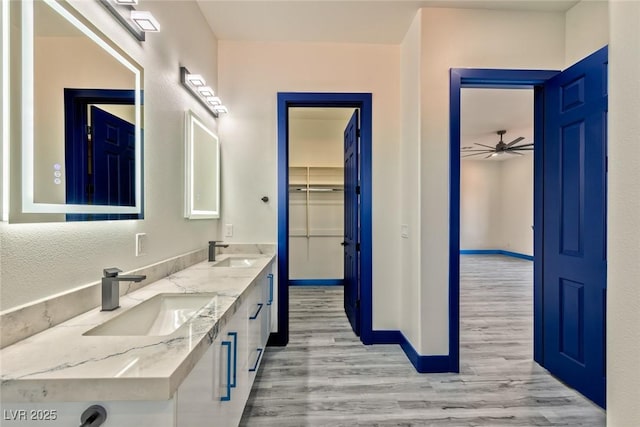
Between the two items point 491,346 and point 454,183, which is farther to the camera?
point 491,346

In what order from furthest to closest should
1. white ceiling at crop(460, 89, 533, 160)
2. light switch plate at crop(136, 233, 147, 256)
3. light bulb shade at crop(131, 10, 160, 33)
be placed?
1. white ceiling at crop(460, 89, 533, 160)
2. light switch plate at crop(136, 233, 147, 256)
3. light bulb shade at crop(131, 10, 160, 33)

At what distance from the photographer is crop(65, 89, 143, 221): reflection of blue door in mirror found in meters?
1.08

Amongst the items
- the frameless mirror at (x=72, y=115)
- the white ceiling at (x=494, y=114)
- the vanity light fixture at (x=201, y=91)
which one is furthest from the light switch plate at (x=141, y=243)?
the white ceiling at (x=494, y=114)

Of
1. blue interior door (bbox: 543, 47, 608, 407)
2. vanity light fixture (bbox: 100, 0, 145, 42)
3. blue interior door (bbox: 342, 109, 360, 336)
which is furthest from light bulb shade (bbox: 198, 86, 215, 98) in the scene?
blue interior door (bbox: 543, 47, 608, 407)

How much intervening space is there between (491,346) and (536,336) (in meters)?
0.43

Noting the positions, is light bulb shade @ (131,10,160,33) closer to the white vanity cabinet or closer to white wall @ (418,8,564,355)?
the white vanity cabinet

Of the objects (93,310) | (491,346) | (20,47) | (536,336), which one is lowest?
(491,346)

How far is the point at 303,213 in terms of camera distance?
17.2 feet

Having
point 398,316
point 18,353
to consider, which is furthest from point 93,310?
point 398,316

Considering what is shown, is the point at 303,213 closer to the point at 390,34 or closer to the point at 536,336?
the point at 390,34

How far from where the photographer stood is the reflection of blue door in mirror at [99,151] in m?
1.08

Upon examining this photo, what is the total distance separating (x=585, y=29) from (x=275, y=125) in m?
2.54

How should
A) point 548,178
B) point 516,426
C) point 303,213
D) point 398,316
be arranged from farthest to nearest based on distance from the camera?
point 303,213 < point 398,316 < point 548,178 < point 516,426

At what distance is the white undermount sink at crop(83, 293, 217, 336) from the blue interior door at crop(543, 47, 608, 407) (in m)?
2.32
